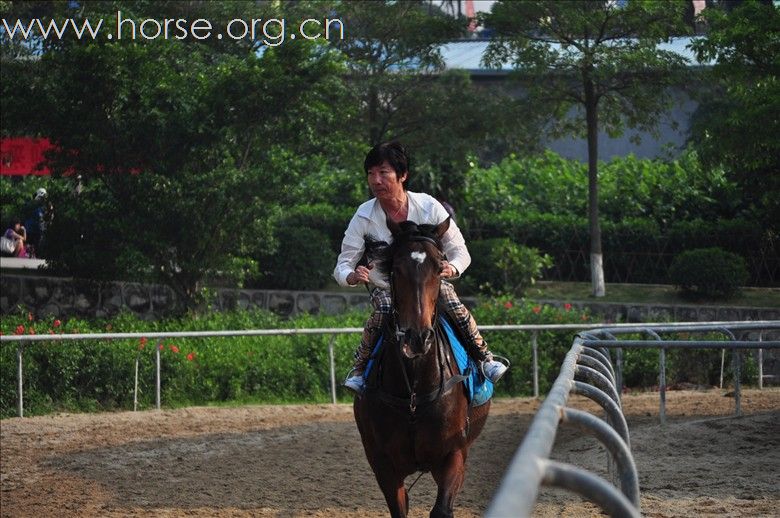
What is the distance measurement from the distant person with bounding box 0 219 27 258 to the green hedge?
9.31 metres

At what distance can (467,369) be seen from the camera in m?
6.87

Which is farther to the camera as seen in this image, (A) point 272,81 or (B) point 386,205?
(A) point 272,81

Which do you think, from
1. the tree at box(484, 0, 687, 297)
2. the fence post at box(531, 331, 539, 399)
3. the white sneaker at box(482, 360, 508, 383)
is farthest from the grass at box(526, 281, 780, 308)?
the white sneaker at box(482, 360, 508, 383)

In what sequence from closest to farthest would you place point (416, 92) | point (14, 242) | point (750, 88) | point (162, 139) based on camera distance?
point (750, 88) < point (162, 139) < point (416, 92) < point (14, 242)

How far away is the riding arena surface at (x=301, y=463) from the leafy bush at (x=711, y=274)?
6863mm

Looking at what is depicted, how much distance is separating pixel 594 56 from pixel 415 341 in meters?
17.6

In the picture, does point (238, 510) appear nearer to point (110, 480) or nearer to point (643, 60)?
point (110, 480)

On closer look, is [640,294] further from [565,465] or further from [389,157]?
[565,465]

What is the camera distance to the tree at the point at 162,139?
19.1 metres

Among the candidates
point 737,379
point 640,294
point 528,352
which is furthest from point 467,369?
point 640,294

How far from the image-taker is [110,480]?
10852 mm

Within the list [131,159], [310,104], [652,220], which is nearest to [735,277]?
[652,220]

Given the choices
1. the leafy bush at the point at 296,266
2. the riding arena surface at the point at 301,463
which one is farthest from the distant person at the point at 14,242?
the riding arena surface at the point at 301,463

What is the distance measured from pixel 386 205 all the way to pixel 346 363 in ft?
33.6
